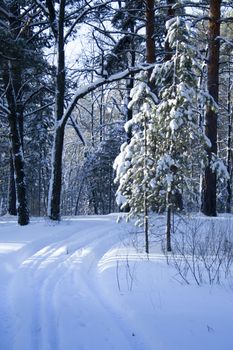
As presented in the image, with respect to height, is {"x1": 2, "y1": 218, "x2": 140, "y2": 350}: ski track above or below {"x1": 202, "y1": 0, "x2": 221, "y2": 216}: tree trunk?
below

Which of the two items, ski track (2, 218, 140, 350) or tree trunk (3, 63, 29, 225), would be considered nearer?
ski track (2, 218, 140, 350)

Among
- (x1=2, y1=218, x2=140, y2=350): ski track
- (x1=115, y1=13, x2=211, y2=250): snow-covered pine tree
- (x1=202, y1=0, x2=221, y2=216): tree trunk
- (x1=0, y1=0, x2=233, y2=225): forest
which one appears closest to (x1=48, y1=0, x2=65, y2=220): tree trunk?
(x1=0, y1=0, x2=233, y2=225): forest

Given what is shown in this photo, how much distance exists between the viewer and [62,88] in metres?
16.7

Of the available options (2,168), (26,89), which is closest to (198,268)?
(26,89)

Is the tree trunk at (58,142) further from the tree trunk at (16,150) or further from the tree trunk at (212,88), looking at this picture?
the tree trunk at (212,88)

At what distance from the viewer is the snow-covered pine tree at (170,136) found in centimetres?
931

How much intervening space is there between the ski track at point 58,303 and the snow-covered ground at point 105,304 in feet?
0.04

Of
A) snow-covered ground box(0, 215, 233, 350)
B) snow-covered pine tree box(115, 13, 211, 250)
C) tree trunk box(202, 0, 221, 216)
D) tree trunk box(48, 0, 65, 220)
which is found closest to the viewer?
snow-covered ground box(0, 215, 233, 350)

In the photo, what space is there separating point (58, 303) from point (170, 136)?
4468 millimetres

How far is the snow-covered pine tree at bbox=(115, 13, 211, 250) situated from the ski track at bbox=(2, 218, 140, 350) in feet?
6.40

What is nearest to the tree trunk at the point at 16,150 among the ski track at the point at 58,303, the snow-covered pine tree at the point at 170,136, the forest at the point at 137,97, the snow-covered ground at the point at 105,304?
the forest at the point at 137,97

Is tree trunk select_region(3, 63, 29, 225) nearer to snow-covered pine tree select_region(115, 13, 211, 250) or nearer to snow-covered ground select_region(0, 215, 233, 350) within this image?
snow-covered ground select_region(0, 215, 233, 350)

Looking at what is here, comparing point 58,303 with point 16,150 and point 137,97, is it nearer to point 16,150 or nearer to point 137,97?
point 137,97

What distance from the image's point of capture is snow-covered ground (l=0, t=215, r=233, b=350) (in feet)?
16.6
